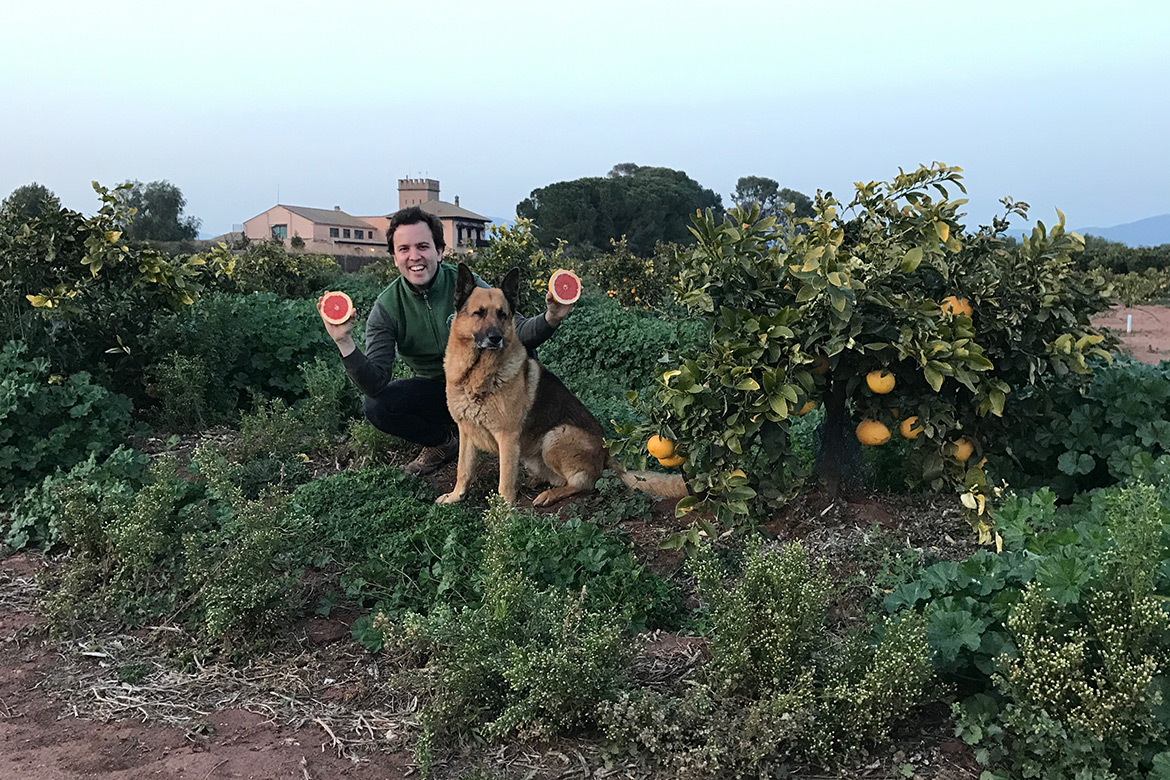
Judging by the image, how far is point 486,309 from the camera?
4.66 m

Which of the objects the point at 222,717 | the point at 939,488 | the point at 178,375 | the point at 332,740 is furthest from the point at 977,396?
the point at 178,375

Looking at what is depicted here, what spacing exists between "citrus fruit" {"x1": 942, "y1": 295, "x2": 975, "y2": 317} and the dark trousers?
120 inches

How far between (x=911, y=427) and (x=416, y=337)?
313cm

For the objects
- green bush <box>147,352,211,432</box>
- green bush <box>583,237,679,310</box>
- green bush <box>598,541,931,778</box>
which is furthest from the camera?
green bush <box>583,237,679,310</box>

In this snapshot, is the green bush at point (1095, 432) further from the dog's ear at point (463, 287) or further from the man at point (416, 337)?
the dog's ear at point (463, 287)

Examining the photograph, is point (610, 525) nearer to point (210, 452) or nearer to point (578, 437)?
point (578, 437)

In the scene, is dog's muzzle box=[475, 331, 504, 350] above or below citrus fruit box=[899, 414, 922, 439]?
above

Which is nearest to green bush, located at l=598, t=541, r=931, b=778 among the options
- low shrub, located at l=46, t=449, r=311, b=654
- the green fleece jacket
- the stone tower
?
low shrub, located at l=46, t=449, r=311, b=654

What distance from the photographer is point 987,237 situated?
4.33 m

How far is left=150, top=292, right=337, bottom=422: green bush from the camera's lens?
7.22 m


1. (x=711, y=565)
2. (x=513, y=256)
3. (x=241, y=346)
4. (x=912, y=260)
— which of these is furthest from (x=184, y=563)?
(x=513, y=256)

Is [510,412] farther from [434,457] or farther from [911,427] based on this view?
[911,427]

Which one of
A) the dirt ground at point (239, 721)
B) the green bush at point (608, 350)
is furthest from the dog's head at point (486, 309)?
the green bush at point (608, 350)

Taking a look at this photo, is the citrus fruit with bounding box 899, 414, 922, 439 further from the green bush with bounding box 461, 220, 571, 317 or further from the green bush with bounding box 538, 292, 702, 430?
the green bush with bounding box 461, 220, 571, 317
